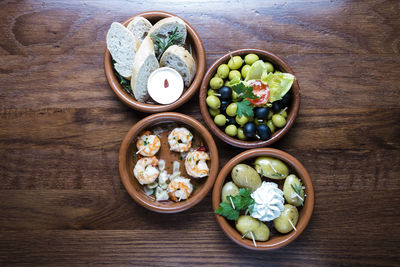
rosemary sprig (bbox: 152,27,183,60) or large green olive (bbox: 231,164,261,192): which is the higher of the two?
rosemary sprig (bbox: 152,27,183,60)

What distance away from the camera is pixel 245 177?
3.97 ft

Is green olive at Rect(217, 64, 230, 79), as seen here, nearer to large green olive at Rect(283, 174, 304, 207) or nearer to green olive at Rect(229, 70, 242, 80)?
green olive at Rect(229, 70, 242, 80)

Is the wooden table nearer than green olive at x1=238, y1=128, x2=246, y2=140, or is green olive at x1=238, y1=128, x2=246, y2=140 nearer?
green olive at x1=238, y1=128, x2=246, y2=140

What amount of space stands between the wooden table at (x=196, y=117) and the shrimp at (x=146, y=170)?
159mm

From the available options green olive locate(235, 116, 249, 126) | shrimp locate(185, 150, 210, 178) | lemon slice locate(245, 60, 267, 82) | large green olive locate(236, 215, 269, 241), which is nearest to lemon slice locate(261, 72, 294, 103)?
lemon slice locate(245, 60, 267, 82)

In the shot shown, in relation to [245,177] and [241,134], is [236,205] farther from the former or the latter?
[241,134]

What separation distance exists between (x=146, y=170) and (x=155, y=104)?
0.27 m

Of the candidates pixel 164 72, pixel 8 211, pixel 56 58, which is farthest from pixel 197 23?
pixel 8 211

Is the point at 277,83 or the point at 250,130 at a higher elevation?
the point at 277,83

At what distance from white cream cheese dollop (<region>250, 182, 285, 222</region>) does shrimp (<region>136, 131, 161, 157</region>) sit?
16.6 inches

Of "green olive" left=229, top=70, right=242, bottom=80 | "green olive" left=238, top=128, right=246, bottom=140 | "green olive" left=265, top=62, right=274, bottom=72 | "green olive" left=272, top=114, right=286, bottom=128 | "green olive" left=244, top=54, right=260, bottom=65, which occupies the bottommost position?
"green olive" left=238, top=128, right=246, bottom=140

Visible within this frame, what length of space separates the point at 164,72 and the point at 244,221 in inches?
25.7

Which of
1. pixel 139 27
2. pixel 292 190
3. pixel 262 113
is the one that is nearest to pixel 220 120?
pixel 262 113

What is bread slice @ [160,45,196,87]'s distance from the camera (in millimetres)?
1227
